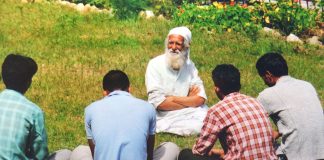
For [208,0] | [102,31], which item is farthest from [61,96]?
[208,0]

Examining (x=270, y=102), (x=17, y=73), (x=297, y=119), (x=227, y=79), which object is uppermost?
(x=17, y=73)

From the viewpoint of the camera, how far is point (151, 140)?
5.90m

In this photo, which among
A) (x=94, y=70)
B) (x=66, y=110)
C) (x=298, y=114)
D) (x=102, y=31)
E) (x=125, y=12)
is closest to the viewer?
(x=298, y=114)

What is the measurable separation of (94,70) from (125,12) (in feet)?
12.2

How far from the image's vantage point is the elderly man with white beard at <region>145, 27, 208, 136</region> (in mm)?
8094

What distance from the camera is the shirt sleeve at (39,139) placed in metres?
5.35

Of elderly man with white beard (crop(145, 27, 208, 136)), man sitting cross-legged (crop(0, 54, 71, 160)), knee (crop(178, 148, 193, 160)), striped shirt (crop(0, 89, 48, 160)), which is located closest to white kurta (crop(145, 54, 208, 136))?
elderly man with white beard (crop(145, 27, 208, 136))

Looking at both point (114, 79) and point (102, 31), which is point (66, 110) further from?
point (102, 31)

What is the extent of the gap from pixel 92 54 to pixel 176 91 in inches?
145

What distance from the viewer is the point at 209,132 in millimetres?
5594

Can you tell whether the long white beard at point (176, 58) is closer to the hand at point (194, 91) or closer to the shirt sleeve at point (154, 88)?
the shirt sleeve at point (154, 88)

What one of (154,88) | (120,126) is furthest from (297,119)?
(154,88)

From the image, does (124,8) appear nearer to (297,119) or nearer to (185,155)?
(185,155)

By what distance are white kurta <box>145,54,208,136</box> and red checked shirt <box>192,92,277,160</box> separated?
7.92 ft
